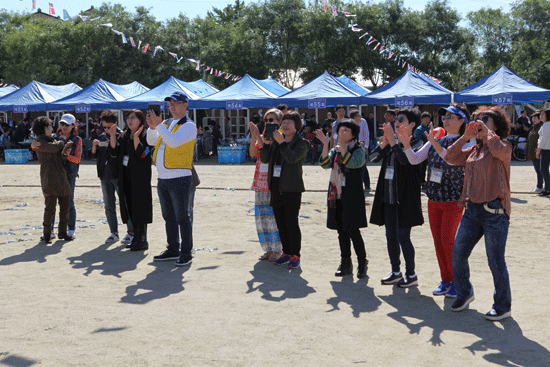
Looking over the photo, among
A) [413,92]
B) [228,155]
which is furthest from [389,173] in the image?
[413,92]

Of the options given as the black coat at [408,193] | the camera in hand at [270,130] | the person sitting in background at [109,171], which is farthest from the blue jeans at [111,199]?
the black coat at [408,193]

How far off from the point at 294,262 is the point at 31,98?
23114 mm

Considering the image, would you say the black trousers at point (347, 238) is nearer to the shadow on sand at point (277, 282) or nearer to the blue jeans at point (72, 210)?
the shadow on sand at point (277, 282)

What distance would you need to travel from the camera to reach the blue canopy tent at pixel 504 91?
1951cm

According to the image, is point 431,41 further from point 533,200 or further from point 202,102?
point 533,200

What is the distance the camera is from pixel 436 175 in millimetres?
4805

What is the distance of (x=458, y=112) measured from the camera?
4707mm

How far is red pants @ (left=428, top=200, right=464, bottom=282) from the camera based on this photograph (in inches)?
191

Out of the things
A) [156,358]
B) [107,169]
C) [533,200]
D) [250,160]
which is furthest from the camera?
[250,160]

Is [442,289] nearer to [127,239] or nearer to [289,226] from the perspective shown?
[289,226]

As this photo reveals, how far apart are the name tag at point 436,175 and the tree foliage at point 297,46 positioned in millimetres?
33050

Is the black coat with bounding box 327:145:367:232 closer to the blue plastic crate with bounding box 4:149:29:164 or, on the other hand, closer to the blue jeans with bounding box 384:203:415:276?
the blue jeans with bounding box 384:203:415:276

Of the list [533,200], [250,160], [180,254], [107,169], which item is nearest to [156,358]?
[180,254]

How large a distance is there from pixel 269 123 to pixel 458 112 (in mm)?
2023
